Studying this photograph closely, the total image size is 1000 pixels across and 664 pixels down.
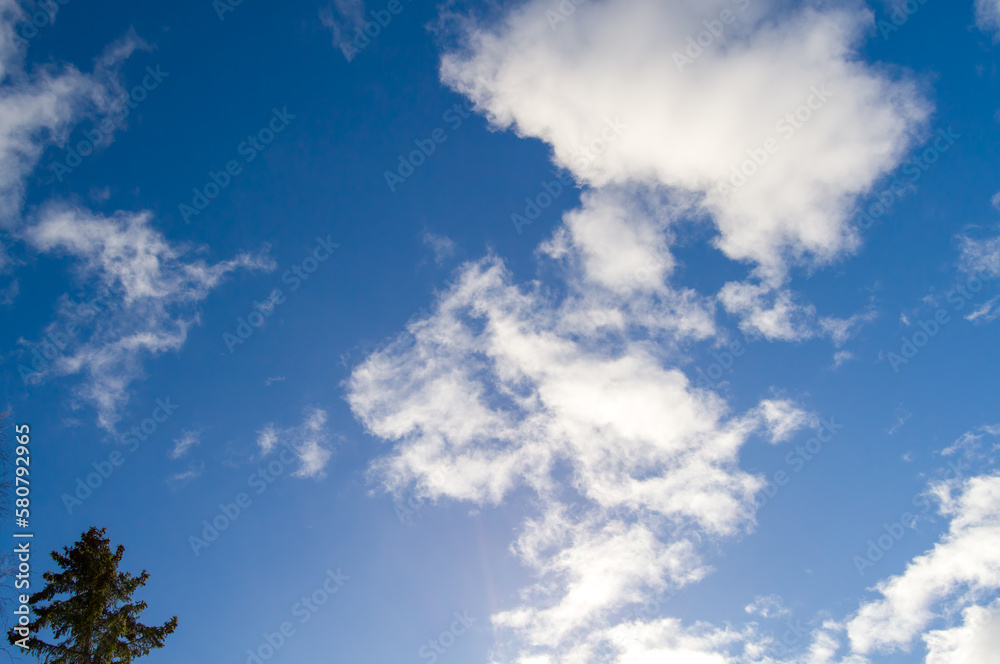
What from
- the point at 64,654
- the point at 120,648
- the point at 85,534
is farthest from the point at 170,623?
the point at 85,534

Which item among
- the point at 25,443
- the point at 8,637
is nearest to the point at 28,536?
the point at 25,443

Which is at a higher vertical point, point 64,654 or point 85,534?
point 85,534

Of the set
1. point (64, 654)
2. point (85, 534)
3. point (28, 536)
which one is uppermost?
point (85, 534)

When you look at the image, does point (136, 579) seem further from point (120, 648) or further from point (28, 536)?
point (28, 536)

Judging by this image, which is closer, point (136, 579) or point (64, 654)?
point (64, 654)

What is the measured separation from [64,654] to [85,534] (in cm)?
428

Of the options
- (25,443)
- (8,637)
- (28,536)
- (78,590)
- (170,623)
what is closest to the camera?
(25,443)

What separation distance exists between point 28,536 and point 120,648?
29.1ft

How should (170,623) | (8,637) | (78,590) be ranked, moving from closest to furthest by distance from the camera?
(8,637) < (78,590) < (170,623)

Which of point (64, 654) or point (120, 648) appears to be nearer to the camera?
point (64, 654)

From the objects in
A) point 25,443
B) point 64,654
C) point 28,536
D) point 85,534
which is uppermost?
point 85,534

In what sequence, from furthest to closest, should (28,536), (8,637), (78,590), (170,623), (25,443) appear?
(170,623) → (78,590) → (8,637) → (28,536) → (25,443)

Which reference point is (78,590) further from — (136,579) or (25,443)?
(25,443)

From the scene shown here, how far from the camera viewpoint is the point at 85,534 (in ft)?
71.9
